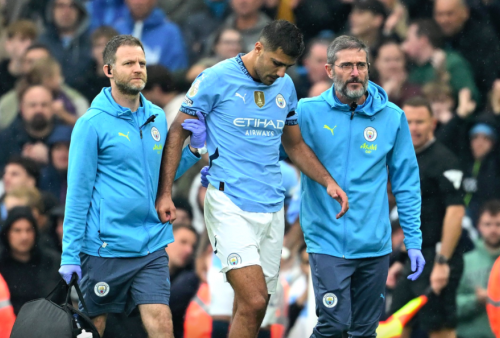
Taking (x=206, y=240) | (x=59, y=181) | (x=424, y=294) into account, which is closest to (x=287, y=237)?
(x=206, y=240)

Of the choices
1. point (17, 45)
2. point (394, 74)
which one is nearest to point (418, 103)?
point (394, 74)

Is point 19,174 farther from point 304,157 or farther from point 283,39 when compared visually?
point 283,39

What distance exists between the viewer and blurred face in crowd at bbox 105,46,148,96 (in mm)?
4664

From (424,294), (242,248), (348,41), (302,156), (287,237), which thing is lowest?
(424,294)

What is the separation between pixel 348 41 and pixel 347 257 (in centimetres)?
133

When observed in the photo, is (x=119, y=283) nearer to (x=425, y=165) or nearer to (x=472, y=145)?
(x=425, y=165)

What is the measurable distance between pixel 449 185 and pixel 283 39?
9.28 ft

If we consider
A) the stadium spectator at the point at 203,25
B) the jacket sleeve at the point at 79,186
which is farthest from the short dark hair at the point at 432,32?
the jacket sleeve at the point at 79,186

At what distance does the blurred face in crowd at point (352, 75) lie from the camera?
4996 millimetres

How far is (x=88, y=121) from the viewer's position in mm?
4582

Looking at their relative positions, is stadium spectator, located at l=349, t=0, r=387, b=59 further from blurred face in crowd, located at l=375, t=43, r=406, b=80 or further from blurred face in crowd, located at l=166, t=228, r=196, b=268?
blurred face in crowd, located at l=166, t=228, r=196, b=268

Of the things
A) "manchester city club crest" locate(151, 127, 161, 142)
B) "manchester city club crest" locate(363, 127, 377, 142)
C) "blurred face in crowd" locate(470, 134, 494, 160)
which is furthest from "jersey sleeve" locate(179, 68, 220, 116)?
"blurred face in crowd" locate(470, 134, 494, 160)

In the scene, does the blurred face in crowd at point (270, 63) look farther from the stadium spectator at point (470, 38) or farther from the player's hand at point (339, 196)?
the stadium spectator at point (470, 38)

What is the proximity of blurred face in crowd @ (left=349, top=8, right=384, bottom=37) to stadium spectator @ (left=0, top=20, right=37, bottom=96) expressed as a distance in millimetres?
3214
